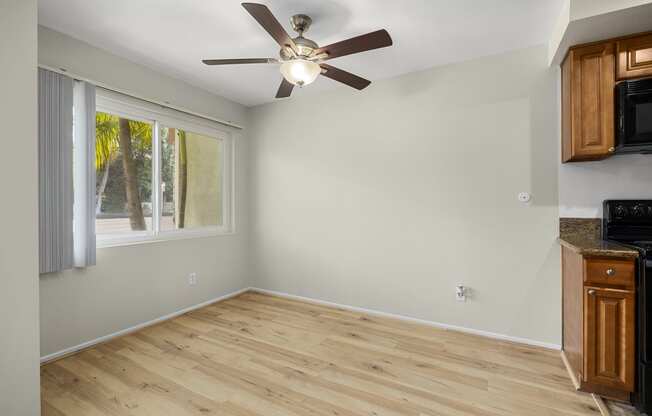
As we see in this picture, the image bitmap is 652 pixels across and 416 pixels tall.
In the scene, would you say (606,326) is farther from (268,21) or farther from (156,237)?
(156,237)

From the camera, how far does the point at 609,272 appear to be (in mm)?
1870

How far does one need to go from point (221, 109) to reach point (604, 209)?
3959 mm

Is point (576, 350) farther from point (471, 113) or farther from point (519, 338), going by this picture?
point (471, 113)

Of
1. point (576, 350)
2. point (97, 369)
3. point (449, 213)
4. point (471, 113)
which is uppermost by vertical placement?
point (471, 113)

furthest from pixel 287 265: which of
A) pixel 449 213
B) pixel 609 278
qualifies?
pixel 609 278

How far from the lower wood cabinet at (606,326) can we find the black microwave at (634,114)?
2.66ft

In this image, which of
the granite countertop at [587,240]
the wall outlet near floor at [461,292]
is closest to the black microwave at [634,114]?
the granite countertop at [587,240]

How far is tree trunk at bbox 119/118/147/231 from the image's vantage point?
2.96 m

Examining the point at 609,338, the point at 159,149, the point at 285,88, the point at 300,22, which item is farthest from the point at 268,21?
the point at 609,338

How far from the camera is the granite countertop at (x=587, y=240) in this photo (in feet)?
6.08

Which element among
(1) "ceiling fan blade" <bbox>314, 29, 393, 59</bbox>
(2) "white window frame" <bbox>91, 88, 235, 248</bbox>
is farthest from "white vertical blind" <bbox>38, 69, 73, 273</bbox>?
(1) "ceiling fan blade" <bbox>314, 29, 393, 59</bbox>

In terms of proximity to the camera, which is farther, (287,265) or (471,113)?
(287,265)

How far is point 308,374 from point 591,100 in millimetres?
2800

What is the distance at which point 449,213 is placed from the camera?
3.00 m
